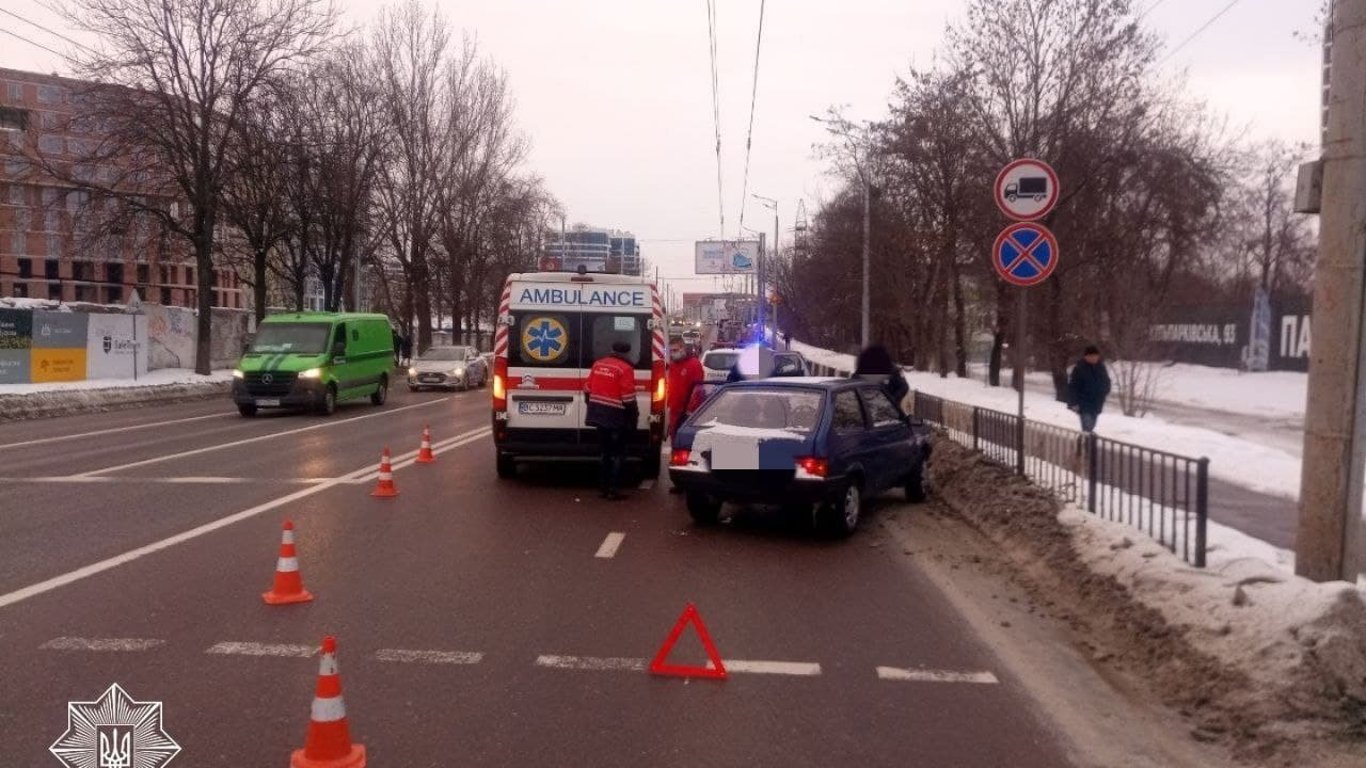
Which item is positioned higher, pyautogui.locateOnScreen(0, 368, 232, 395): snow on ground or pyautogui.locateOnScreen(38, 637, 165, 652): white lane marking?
pyautogui.locateOnScreen(38, 637, 165, 652): white lane marking

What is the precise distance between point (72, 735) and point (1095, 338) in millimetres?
21307

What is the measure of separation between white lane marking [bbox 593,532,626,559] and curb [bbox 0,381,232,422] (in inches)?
729

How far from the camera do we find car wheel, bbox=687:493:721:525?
10.1m

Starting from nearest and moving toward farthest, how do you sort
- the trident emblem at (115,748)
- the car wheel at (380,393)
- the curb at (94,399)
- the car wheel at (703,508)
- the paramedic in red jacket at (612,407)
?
the trident emblem at (115,748) < the car wheel at (703,508) < the paramedic in red jacket at (612,407) < the curb at (94,399) < the car wheel at (380,393)

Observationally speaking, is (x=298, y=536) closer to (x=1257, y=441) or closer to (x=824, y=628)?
(x=824, y=628)

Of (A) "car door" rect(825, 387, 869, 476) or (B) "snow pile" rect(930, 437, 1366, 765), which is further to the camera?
(A) "car door" rect(825, 387, 869, 476)

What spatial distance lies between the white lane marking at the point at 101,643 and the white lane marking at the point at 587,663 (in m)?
2.26

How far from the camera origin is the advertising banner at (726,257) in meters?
70.7

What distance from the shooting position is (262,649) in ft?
19.4

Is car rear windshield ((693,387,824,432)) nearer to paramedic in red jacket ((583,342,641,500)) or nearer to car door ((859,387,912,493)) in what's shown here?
car door ((859,387,912,493))

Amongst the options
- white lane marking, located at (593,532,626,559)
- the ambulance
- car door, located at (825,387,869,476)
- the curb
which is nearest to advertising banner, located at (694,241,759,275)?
the curb

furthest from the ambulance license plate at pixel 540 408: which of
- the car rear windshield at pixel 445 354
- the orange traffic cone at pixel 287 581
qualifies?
the car rear windshield at pixel 445 354

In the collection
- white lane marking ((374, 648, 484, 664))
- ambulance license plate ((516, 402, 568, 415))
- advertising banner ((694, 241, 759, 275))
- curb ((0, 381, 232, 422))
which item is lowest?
curb ((0, 381, 232, 422))

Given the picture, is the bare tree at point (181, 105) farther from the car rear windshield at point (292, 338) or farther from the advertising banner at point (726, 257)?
the advertising banner at point (726, 257)
